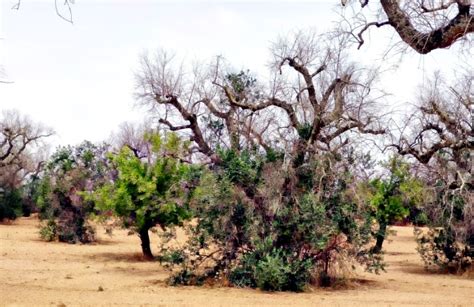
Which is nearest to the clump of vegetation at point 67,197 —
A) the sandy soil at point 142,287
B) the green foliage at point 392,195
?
the sandy soil at point 142,287

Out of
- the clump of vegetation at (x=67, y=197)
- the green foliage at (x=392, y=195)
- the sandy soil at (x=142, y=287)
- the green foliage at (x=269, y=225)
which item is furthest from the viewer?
the clump of vegetation at (x=67, y=197)

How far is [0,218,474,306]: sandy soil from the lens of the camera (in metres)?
15.0

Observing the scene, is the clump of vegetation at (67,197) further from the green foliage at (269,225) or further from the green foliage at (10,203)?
the green foliage at (269,225)

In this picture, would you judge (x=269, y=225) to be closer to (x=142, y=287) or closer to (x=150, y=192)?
(x=142, y=287)

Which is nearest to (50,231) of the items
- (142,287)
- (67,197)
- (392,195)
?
(67,197)

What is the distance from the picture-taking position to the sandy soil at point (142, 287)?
590 inches

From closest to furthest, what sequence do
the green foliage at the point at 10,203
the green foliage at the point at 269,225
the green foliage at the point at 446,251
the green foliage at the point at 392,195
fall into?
1. the green foliage at the point at 269,225
2. the green foliage at the point at 446,251
3. the green foliage at the point at 392,195
4. the green foliage at the point at 10,203

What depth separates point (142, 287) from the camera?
1753 centimetres

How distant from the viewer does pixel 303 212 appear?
59.0ft

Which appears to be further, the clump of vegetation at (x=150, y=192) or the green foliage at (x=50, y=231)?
the green foliage at (x=50, y=231)

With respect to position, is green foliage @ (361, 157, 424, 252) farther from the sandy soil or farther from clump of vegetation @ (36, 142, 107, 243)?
clump of vegetation @ (36, 142, 107, 243)

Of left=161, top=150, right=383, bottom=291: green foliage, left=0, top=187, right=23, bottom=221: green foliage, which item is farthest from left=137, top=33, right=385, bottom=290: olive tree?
left=0, top=187, right=23, bottom=221: green foliage

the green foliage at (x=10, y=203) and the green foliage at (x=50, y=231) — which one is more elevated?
the green foliage at (x=10, y=203)

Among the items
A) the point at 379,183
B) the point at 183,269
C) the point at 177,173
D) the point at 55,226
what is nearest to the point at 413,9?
the point at 183,269
